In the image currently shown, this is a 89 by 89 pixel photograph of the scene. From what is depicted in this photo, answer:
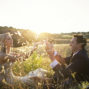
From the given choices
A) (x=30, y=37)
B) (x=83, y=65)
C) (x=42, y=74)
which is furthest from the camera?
(x=30, y=37)

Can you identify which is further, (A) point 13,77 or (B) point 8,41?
(A) point 13,77

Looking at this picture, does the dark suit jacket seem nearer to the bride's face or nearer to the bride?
the bride

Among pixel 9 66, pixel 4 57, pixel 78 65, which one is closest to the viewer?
pixel 78 65

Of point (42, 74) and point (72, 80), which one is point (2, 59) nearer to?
point (42, 74)

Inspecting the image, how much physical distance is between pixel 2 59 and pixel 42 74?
3.36 ft

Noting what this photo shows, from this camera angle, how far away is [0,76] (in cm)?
437

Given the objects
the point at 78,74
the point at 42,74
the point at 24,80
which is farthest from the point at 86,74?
the point at 24,80

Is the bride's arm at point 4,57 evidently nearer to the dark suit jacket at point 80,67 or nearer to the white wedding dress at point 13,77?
the white wedding dress at point 13,77


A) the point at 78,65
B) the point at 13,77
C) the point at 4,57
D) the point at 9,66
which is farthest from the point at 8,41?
the point at 78,65

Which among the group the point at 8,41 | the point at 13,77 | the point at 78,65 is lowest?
the point at 13,77

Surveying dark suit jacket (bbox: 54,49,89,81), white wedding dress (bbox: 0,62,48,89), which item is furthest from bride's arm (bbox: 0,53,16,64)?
dark suit jacket (bbox: 54,49,89,81)

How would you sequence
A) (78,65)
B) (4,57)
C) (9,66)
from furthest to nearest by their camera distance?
(9,66) → (4,57) → (78,65)

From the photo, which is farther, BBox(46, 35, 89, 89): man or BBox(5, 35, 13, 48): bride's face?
BBox(5, 35, 13, 48): bride's face

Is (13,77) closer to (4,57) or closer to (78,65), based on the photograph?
(4,57)
